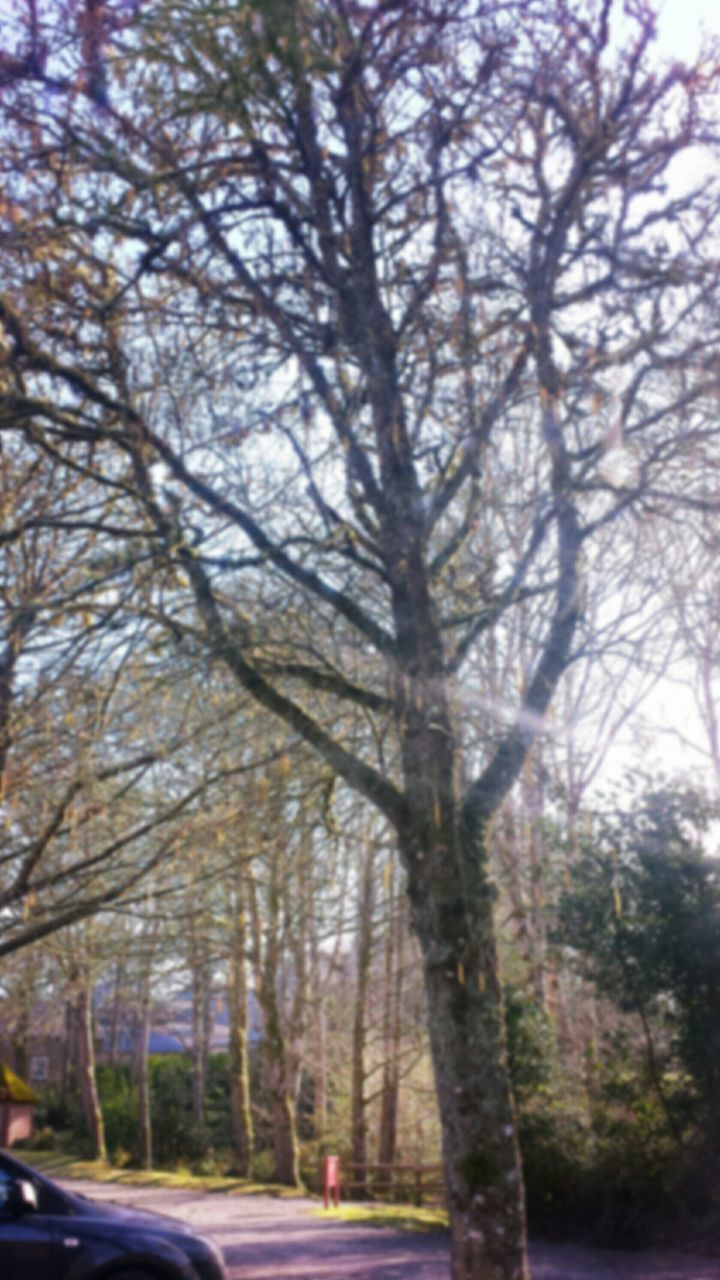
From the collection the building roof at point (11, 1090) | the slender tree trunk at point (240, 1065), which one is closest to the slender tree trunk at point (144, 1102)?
the slender tree trunk at point (240, 1065)

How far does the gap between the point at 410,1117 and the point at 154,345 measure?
87.4 ft

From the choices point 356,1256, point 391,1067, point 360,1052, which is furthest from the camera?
point 391,1067

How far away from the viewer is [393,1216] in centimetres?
2033

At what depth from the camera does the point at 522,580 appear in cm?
921

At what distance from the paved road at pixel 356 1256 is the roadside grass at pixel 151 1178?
5247mm

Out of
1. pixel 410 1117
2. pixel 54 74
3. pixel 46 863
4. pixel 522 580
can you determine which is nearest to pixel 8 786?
pixel 46 863

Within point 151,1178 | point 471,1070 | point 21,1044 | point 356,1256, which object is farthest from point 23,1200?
point 21,1044

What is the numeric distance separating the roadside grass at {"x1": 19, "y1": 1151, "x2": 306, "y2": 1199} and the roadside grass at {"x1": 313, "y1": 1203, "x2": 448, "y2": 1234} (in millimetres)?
3597

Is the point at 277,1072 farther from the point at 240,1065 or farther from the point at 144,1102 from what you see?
the point at 144,1102

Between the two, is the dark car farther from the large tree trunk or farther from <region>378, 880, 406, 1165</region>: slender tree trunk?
<region>378, 880, 406, 1165</region>: slender tree trunk

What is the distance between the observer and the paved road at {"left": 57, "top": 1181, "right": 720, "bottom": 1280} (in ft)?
44.6

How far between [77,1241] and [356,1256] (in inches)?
355

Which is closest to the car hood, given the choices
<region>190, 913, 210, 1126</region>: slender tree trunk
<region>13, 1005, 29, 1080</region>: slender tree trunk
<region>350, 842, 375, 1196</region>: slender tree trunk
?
<region>350, 842, 375, 1196</region>: slender tree trunk

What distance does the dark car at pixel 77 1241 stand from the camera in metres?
7.22
